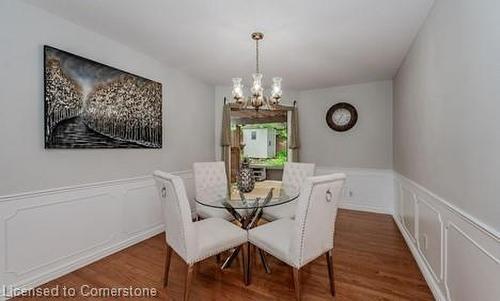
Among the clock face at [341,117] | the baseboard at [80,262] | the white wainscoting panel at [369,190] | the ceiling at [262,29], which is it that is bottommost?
the baseboard at [80,262]

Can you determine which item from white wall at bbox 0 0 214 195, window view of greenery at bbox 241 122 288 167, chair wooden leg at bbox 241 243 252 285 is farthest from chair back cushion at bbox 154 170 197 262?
window view of greenery at bbox 241 122 288 167

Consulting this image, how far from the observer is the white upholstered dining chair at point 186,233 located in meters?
1.77

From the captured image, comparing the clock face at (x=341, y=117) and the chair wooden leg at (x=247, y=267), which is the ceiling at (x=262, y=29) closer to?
the clock face at (x=341, y=117)

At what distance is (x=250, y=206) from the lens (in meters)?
2.16

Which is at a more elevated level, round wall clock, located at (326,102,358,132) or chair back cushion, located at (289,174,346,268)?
round wall clock, located at (326,102,358,132)

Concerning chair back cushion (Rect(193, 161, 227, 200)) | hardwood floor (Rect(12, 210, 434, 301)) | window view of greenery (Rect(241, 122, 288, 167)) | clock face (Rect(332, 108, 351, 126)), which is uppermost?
clock face (Rect(332, 108, 351, 126))

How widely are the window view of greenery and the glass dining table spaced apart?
4.65 metres

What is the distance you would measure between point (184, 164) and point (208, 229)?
1882 millimetres

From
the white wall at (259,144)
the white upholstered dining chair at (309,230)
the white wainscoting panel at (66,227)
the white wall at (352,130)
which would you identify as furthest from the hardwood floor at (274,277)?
the white wall at (259,144)

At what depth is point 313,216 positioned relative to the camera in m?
1.75

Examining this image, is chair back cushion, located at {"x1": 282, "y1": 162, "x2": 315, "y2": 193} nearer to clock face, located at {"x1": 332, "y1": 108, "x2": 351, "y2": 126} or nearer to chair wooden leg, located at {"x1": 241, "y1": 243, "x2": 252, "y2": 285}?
chair wooden leg, located at {"x1": 241, "y1": 243, "x2": 252, "y2": 285}

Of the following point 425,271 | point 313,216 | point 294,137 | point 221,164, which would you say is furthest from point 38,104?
point 294,137

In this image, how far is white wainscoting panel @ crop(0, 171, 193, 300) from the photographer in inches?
75.7

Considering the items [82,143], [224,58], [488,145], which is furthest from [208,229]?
[224,58]
